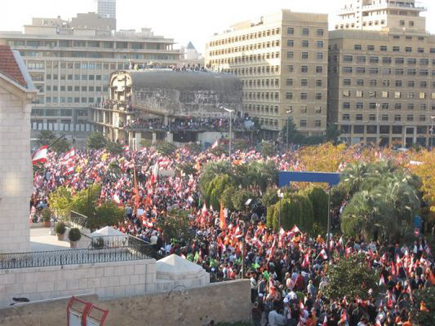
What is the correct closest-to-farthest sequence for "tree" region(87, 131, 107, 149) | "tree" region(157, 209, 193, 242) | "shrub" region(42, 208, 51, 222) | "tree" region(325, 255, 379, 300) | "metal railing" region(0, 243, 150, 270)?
"metal railing" region(0, 243, 150, 270)
"tree" region(325, 255, 379, 300)
"shrub" region(42, 208, 51, 222)
"tree" region(157, 209, 193, 242)
"tree" region(87, 131, 107, 149)

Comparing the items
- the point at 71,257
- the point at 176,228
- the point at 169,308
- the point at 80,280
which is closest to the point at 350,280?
the point at 169,308

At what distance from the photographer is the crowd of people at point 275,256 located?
2489 cm

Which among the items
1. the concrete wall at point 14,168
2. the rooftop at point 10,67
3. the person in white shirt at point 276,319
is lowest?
the person in white shirt at point 276,319

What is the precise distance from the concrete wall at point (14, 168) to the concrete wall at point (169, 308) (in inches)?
112

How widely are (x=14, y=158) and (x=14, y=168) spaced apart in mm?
292

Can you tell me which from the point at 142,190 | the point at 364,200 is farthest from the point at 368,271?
the point at 142,190

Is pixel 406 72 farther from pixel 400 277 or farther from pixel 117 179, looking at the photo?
pixel 400 277

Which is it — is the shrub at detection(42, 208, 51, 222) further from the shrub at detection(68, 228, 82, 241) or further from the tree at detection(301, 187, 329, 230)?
the tree at detection(301, 187, 329, 230)

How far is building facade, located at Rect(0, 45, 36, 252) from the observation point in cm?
2450

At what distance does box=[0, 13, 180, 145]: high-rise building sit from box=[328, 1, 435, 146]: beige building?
96.9 feet

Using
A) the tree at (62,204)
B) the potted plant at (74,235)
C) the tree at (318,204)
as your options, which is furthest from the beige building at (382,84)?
the potted plant at (74,235)

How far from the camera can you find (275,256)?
31.5 metres

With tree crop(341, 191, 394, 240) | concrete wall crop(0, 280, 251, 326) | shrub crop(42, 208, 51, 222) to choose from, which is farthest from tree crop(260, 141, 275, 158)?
concrete wall crop(0, 280, 251, 326)

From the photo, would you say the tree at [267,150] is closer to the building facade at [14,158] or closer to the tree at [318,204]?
the tree at [318,204]
